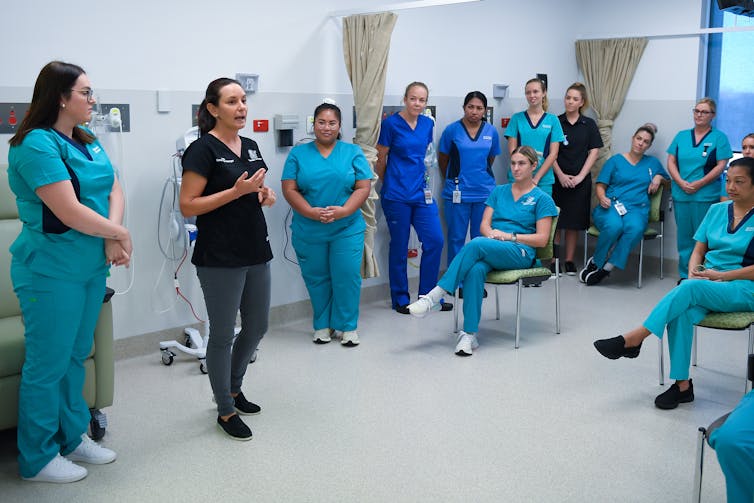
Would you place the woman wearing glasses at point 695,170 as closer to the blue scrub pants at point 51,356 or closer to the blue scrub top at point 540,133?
the blue scrub top at point 540,133

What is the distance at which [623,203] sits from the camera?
20.6 ft

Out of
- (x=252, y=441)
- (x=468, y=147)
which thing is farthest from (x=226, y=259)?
(x=468, y=147)

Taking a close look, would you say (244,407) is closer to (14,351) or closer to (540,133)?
(14,351)

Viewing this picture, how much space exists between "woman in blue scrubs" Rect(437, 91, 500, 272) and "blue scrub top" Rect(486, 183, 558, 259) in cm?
92

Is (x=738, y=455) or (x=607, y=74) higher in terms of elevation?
(x=607, y=74)

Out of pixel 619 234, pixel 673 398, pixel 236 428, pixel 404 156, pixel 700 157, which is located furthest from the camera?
pixel 619 234

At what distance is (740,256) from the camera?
3787 millimetres

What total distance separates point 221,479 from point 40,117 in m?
1.47

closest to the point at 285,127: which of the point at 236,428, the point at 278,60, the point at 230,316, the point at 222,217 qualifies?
the point at 278,60

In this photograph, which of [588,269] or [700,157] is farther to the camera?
[588,269]

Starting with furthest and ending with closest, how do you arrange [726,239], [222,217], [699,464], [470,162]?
[470,162] < [726,239] < [222,217] < [699,464]

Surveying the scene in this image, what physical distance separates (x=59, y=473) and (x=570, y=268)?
4.72 meters

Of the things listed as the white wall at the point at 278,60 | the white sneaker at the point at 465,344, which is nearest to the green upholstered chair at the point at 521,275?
the white sneaker at the point at 465,344

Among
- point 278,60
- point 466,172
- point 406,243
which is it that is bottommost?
point 406,243
